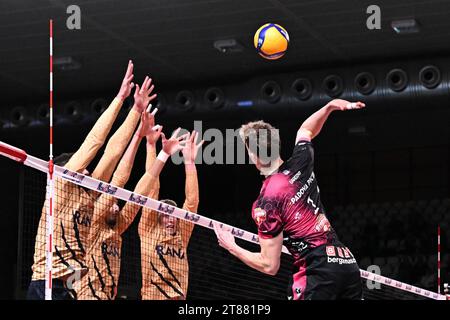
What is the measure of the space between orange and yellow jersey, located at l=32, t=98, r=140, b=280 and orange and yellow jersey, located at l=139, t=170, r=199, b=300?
A: 1455mm

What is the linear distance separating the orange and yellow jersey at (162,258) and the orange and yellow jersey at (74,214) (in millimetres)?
1455

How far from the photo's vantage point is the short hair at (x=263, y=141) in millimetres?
4633

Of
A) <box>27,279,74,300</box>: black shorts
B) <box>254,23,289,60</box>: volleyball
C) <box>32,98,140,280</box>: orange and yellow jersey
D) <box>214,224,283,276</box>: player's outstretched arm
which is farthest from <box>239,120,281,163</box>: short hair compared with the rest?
<box>254,23,289,60</box>: volleyball

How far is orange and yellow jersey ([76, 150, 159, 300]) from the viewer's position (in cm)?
656

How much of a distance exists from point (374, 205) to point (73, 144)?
22.1 ft

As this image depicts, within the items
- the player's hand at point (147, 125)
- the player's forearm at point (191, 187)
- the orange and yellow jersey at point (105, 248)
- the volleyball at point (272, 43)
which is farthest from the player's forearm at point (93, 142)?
the volleyball at point (272, 43)

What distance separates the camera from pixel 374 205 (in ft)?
60.3

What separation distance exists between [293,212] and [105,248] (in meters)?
2.76

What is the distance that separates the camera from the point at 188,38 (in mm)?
12453

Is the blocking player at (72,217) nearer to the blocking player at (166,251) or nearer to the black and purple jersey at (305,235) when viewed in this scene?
the blocking player at (166,251)

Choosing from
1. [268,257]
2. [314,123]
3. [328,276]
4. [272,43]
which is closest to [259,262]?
[268,257]

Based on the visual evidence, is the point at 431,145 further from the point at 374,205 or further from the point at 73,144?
the point at 73,144

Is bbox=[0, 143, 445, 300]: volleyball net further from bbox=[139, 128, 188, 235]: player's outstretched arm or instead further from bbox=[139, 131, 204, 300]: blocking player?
Result: bbox=[139, 128, 188, 235]: player's outstretched arm
